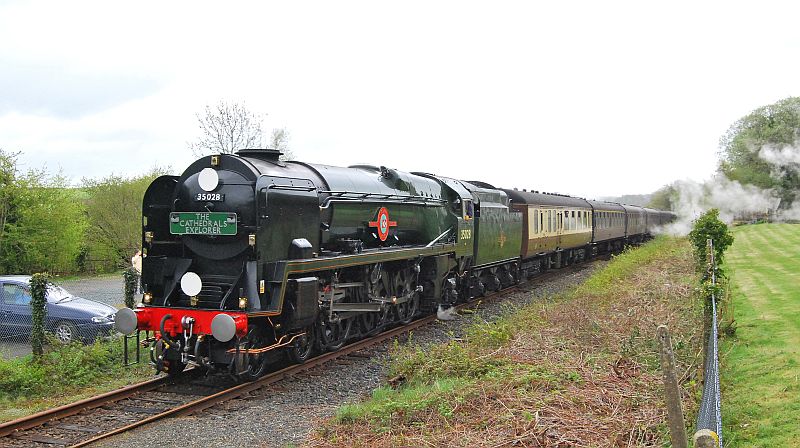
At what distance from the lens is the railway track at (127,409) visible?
675 centimetres

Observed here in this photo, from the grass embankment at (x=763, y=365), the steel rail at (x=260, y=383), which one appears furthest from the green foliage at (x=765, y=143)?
the steel rail at (x=260, y=383)

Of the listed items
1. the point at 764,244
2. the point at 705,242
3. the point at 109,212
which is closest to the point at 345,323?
the point at 705,242

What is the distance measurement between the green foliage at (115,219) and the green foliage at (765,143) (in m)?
39.0

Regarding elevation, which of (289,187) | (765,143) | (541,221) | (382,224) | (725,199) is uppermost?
(765,143)

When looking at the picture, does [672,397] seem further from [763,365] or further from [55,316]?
[55,316]

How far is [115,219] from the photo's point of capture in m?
32.1

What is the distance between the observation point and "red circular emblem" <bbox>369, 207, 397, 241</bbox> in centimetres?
1183

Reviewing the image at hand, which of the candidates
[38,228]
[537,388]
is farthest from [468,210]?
[38,228]

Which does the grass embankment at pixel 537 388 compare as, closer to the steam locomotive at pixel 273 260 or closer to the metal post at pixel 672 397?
the metal post at pixel 672 397

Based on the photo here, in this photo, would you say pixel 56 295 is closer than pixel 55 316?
No

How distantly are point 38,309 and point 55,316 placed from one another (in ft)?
6.51

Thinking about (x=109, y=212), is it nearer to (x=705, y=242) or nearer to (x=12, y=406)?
(x=12, y=406)

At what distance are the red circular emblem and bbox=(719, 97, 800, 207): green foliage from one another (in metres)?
37.7

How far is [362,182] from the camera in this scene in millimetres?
11727
